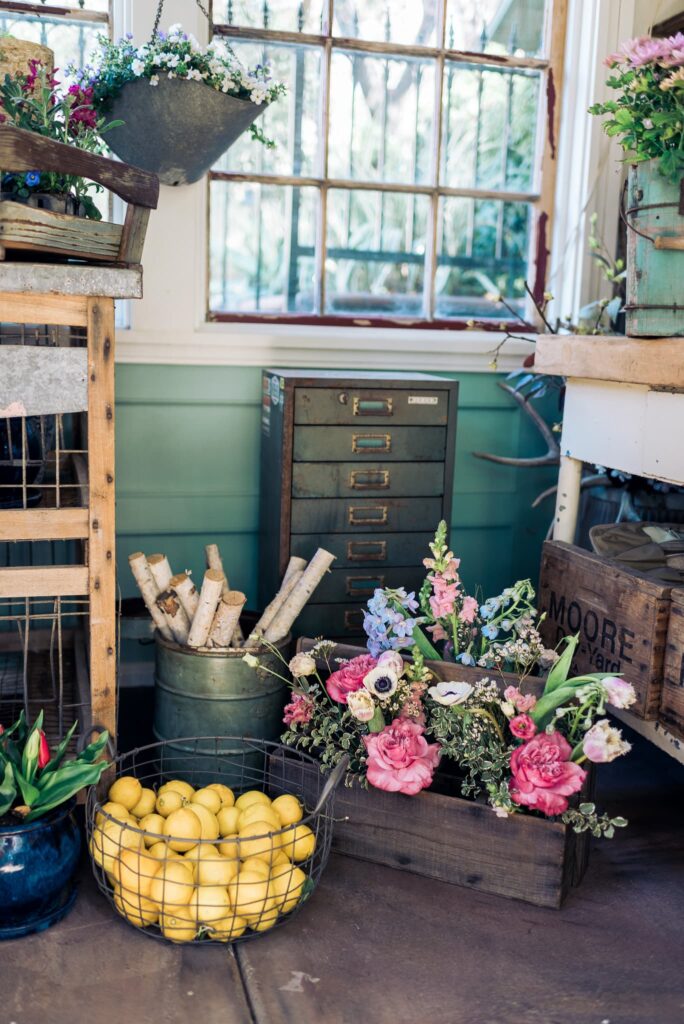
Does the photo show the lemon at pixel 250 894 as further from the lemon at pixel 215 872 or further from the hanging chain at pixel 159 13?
the hanging chain at pixel 159 13

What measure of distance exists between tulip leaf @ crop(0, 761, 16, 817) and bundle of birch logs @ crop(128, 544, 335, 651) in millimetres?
551

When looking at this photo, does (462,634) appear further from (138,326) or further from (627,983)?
(138,326)

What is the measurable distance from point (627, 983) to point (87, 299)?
160cm

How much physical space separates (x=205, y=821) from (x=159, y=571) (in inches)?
25.7

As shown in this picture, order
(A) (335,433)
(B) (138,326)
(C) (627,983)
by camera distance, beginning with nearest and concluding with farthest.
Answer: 1. (C) (627,983)
2. (A) (335,433)
3. (B) (138,326)

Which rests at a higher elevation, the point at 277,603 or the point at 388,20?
the point at 388,20

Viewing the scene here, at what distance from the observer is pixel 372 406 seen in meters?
2.61

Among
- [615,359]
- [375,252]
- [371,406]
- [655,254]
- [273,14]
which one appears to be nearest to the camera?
[655,254]

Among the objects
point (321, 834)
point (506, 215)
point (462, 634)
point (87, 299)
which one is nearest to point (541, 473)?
point (506, 215)

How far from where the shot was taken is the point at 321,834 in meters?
2.10

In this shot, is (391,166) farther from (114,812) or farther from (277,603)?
(114,812)

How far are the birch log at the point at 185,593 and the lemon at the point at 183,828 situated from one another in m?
0.57

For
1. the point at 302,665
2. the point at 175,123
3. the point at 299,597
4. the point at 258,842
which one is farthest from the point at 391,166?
the point at 258,842

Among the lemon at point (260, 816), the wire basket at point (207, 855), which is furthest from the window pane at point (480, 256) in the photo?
the lemon at point (260, 816)
